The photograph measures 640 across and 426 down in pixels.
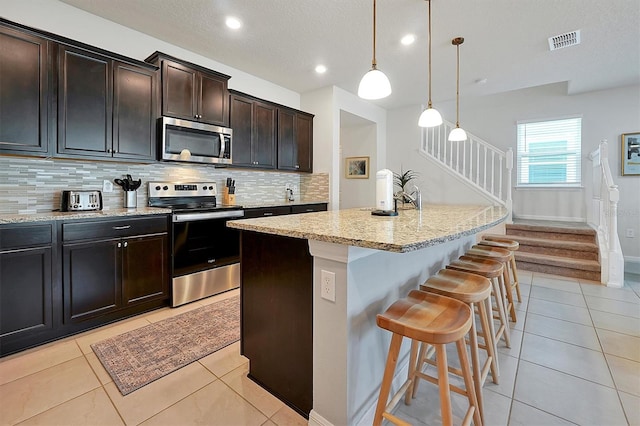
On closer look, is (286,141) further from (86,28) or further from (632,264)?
(632,264)

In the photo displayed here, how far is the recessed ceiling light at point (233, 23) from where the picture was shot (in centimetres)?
279

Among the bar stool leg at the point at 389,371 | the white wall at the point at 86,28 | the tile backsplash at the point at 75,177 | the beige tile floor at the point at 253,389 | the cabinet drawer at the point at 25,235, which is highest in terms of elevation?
the white wall at the point at 86,28

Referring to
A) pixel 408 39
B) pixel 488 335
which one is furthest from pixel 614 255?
pixel 408 39

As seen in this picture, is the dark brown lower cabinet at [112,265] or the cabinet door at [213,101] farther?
the cabinet door at [213,101]

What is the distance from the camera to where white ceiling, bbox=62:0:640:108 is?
2.58 metres

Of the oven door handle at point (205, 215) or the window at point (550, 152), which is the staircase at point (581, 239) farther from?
the oven door handle at point (205, 215)

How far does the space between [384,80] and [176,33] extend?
2.45m

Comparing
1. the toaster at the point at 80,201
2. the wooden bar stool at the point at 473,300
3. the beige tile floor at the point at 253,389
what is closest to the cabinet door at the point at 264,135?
the toaster at the point at 80,201

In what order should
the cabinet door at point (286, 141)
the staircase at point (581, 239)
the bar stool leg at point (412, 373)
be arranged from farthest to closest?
the cabinet door at point (286, 141) → the staircase at point (581, 239) → the bar stool leg at point (412, 373)

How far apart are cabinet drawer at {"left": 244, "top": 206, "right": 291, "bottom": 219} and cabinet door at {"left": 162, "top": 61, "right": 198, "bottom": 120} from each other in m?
1.20

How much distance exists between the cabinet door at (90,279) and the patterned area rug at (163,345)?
A: 317mm

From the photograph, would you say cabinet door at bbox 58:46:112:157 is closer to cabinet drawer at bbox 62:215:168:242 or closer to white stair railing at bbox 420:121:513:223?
cabinet drawer at bbox 62:215:168:242

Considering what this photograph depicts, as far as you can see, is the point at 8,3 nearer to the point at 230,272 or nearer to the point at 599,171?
the point at 230,272

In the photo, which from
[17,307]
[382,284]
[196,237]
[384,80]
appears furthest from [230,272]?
[384,80]
